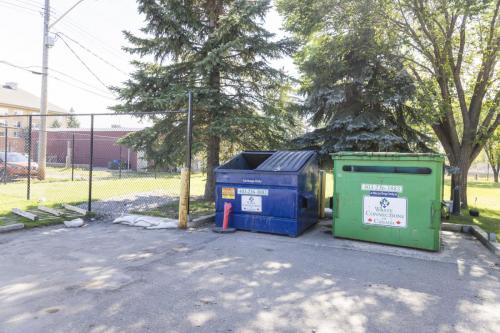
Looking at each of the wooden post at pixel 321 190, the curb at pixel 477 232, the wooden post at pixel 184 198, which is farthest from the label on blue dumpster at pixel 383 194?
the wooden post at pixel 184 198

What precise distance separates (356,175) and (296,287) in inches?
108

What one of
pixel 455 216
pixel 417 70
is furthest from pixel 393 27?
pixel 455 216

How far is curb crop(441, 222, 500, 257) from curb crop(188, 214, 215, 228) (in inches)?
197

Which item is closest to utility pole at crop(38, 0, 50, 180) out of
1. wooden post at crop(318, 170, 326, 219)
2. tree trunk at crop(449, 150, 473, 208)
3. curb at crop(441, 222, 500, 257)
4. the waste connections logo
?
wooden post at crop(318, 170, 326, 219)

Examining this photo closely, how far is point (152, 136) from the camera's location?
30.6 ft

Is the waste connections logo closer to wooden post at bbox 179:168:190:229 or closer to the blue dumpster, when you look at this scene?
the blue dumpster

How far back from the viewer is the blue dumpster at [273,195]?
6145mm

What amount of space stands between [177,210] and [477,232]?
644cm

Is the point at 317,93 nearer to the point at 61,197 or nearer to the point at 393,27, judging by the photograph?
the point at 393,27

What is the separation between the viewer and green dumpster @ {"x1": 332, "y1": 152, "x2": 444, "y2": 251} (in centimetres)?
524

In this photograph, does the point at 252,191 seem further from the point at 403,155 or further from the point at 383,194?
the point at 403,155

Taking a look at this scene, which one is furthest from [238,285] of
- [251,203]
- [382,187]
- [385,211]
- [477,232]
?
[477,232]

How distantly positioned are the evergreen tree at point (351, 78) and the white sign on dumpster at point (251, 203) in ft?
12.6

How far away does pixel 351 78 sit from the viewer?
33.3 feet
